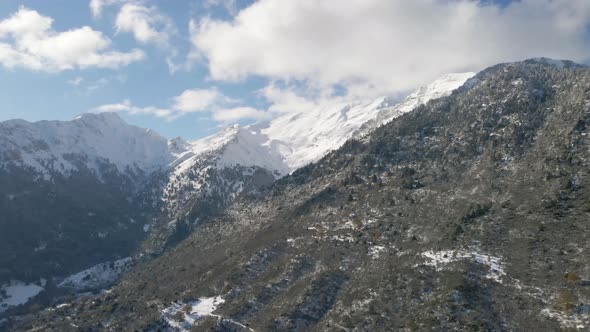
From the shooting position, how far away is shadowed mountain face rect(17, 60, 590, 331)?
334ft

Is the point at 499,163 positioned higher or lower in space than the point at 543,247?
higher

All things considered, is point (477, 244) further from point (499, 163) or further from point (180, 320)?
point (180, 320)

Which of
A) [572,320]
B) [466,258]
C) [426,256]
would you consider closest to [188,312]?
[426,256]

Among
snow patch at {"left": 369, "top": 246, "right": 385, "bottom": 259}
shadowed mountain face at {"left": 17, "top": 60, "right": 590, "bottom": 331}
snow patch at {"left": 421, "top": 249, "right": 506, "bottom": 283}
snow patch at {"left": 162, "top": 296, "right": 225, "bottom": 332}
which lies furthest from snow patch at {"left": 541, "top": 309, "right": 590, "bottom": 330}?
snow patch at {"left": 162, "top": 296, "right": 225, "bottom": 332}

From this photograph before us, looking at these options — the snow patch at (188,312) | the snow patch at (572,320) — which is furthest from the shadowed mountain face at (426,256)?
the snow patch at (188,312)

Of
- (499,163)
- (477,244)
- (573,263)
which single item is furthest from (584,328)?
→ (499,163)

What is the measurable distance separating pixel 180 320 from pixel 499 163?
107403 mm

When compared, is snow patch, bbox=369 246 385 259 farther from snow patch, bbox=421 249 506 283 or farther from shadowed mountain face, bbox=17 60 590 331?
snow patch, bbox=421 249 506 283

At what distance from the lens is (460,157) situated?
605 ft

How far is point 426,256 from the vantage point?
12462cm

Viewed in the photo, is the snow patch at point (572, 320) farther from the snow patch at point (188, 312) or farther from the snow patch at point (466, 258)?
the snow patch at point (188, 312)

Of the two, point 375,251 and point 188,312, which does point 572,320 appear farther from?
point 188,312

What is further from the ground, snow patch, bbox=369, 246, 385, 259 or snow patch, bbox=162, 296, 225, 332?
snow patch, bbox=369, 246, 385, 259

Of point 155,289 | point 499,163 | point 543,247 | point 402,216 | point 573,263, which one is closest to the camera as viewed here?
point 573,263
